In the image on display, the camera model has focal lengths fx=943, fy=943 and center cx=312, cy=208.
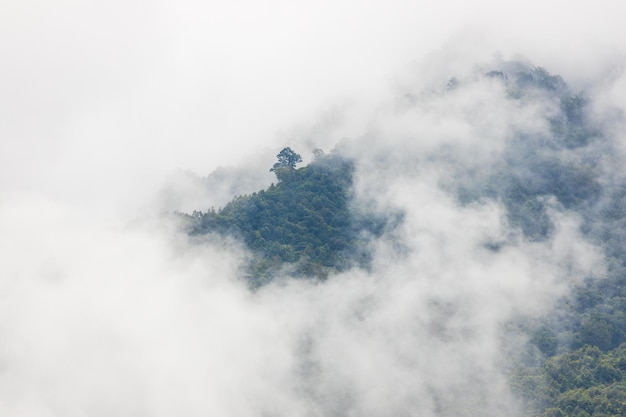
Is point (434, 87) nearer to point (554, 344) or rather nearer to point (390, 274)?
point (390, 274)

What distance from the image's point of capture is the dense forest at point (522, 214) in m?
51.7

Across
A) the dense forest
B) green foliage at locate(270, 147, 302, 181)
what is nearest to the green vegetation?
the dense forest

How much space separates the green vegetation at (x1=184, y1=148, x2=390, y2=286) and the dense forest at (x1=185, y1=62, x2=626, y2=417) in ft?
0.22

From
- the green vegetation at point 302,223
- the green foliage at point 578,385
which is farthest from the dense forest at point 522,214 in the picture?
the green foliage at point 578,385

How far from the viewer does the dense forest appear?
51.7m

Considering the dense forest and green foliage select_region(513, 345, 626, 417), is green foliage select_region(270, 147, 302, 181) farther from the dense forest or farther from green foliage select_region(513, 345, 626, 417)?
green foliage select_region(513, 345, 626, 417)

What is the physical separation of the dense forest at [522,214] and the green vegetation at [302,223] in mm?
67

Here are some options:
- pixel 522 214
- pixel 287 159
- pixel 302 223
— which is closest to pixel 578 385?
pixel 522 214

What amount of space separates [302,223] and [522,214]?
14331 millimetres

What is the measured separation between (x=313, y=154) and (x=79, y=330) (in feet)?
77.1

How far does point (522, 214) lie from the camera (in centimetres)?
6141

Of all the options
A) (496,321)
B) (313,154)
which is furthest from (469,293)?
(313,154)

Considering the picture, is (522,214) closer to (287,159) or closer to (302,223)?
(302,223)

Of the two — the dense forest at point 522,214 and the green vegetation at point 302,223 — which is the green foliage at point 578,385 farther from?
the green vegetation at point 302,223
